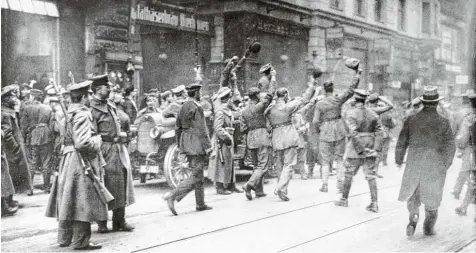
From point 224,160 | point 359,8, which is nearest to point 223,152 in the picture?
point 224,160

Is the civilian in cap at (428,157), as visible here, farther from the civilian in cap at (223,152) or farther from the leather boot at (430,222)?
the civilian in cap at (223,152)

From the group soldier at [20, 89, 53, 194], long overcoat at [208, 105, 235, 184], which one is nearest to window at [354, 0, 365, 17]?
long overcoat at [208, 105, 235, 184]

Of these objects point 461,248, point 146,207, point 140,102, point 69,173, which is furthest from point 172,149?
point 461,248

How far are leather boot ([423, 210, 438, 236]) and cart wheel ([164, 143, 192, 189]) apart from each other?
4073 mm

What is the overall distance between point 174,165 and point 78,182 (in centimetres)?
361

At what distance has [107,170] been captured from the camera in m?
6.02

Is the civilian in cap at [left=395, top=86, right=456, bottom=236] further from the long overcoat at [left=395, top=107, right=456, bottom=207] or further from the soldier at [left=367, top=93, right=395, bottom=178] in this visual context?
the soldier at [left=367, top=93, right=395, bottom=178]

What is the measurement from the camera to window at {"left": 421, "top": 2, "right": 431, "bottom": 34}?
630 centimetres

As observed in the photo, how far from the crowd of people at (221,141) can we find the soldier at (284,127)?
0.02m

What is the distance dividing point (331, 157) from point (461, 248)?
3.95 m

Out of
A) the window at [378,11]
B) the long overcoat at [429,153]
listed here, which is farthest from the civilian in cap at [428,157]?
the window at [378,11]

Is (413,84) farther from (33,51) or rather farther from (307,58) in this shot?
(33,51)

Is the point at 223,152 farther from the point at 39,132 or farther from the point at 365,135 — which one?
the point at 39,132

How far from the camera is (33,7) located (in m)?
9.57
